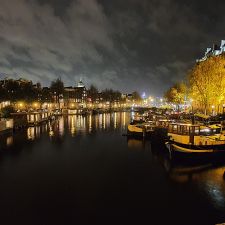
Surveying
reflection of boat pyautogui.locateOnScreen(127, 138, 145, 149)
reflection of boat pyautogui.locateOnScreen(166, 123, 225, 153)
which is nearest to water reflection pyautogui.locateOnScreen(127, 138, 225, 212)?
reflection of boat pyautogui.locateOnScreen(166, 123, 225, 153)

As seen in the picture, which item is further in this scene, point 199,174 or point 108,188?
point 199,174

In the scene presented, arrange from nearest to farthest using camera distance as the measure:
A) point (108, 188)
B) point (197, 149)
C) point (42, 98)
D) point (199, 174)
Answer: point (108, 188), point (199, 174), point (197, 149), point (42, 98)

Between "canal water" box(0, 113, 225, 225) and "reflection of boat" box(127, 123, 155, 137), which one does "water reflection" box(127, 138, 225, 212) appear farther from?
"reflection of boat" box(127, 123, 155, 137)

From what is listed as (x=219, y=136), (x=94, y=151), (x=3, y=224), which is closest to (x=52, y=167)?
(x=94, y=151)

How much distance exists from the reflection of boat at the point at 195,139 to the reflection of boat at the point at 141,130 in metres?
11.8

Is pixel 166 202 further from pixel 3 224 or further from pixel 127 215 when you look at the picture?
pixel 3 224

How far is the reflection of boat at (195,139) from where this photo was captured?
29.9 meters

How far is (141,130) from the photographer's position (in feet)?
158

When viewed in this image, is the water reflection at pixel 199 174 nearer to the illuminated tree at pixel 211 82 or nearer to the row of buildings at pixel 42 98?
the illuminated tree at pixel 211 82

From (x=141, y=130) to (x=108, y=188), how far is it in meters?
26.7

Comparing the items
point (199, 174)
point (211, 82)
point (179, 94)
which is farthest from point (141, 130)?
point (179, 94)

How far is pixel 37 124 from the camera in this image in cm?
7256

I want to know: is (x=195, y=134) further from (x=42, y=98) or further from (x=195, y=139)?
(x=42, y=98)

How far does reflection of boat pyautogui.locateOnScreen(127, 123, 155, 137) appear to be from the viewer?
155 feet
